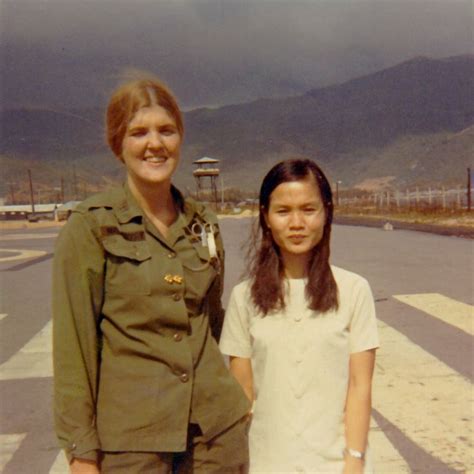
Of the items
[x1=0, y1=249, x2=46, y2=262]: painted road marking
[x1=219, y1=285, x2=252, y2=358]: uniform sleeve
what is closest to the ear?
[x1=219, y1=285, x2=252, y2=358]: uniform sleeve

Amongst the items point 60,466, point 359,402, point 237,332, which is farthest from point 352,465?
point 60,466

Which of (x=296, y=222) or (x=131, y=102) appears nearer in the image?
(x=131, y=102)

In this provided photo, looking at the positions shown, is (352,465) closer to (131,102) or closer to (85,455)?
(85,455)

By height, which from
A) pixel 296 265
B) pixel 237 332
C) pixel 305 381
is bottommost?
pixel 305 381

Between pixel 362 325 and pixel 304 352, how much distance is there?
0.73 feet

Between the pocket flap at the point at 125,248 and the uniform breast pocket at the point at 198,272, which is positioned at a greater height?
the pocket flap at the point at 125,248

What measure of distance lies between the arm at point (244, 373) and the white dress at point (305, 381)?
0.05 metres

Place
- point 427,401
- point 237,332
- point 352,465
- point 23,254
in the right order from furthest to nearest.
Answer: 1. point 23,254
2. point 427,401
3. point 237,332
4. point 352,465

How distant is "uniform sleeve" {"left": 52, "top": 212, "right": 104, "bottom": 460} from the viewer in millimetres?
2439

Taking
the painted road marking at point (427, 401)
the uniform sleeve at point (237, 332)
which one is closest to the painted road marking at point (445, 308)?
the painted road marking at point (427, 401)

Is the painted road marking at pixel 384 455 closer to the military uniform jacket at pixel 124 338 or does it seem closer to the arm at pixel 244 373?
the arm at pixel 244 373

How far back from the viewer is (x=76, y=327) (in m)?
2.46

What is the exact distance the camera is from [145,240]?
8.39 feet

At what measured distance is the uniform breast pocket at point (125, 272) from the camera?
2490 millimetres
